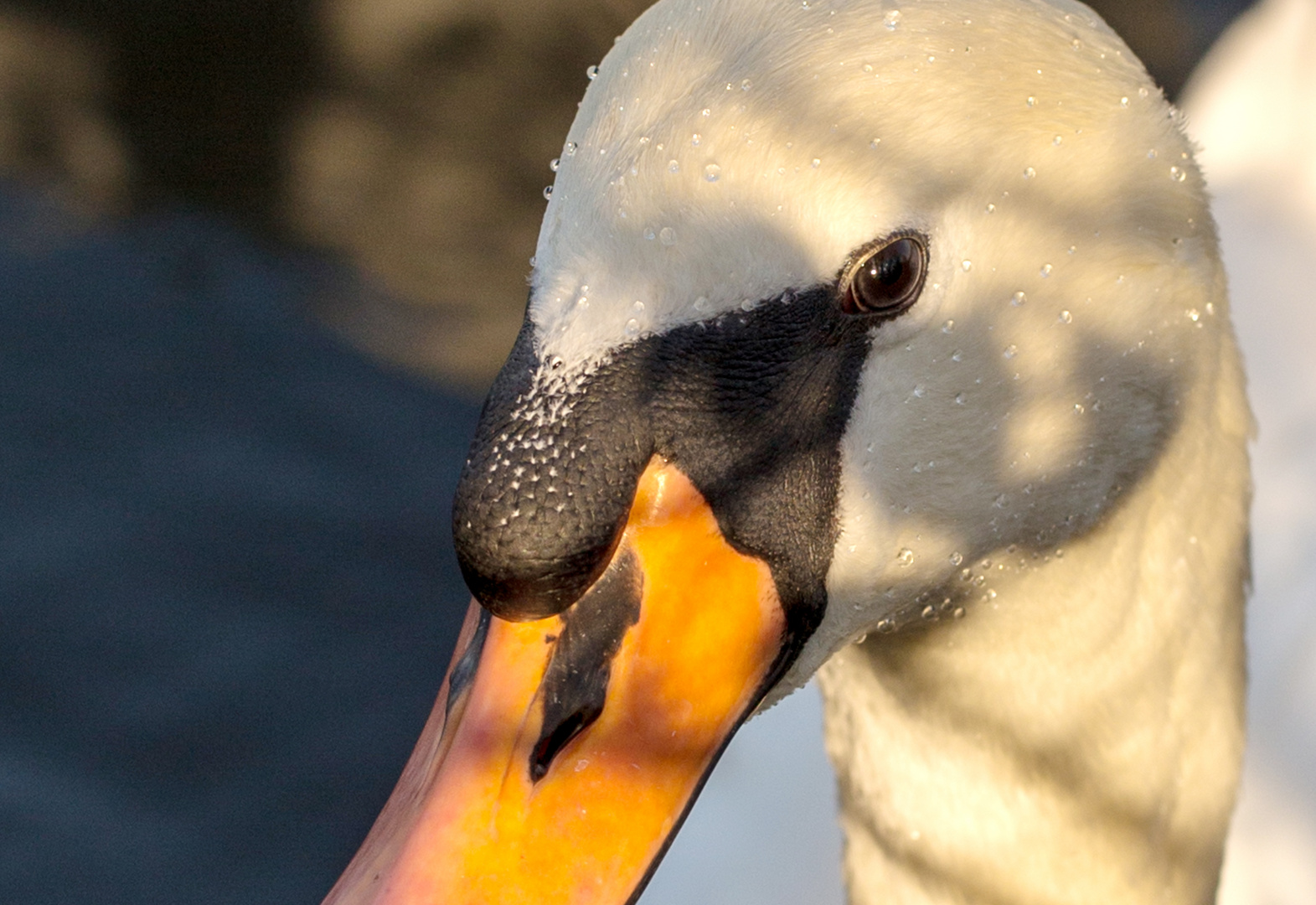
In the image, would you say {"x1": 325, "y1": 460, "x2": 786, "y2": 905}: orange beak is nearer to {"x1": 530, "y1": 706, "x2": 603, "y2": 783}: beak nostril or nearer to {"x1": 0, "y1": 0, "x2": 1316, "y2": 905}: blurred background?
{"x1": 530, "y1": 706, "x2": 603, "y2": 783}: beak nostril

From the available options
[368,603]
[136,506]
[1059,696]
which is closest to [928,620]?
[1059,696]

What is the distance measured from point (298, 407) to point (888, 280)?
2.95 metres

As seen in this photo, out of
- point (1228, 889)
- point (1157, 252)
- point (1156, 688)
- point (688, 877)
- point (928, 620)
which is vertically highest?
point (1157, 252)

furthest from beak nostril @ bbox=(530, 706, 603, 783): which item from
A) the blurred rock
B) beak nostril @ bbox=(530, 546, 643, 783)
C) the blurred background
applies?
the blurred rock

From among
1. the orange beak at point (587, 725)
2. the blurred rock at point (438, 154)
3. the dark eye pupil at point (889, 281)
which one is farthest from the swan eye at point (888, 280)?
the blurred rock at point (438, 154)

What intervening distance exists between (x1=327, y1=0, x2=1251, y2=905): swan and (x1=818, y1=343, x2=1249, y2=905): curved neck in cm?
2

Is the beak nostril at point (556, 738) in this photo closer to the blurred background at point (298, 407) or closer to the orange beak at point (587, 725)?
the orange beak at point (587, 725)

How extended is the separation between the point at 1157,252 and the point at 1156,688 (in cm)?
66

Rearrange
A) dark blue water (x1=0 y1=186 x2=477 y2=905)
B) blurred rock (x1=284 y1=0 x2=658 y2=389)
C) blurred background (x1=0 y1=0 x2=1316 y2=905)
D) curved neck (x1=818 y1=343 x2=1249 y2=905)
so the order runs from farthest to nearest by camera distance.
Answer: blurred rock (x1=284 y1=0 x2=658 y2=389), dark blue water (x1=0 y1=186 x2=477 y2=905), blurred background (x1=0 y1=0 x2=1316 y2=905), curved neck (x1=818 y1=343 x2=1249 y2=905)

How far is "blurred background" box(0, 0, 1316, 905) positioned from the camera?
351 centimetres

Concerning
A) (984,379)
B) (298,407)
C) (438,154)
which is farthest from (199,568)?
(984,379)

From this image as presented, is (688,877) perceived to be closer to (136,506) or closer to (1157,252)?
(1157,252)

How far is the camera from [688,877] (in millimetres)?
3100

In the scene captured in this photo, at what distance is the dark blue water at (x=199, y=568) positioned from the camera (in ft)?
12.5
